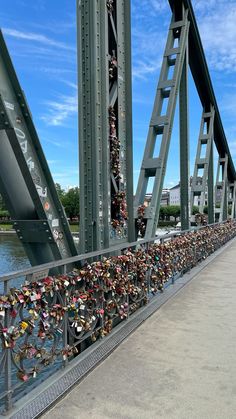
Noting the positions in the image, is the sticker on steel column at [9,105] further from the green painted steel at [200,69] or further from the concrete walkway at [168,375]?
the green painted steel at [200,69]

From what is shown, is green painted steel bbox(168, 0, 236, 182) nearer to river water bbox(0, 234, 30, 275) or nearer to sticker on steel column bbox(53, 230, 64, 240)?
river water bbox(0, 234, 30, 275)

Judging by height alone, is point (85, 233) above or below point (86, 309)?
above

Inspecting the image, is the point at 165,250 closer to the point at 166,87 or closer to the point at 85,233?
the point at 85,233

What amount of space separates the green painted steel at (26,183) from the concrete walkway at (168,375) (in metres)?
1.02

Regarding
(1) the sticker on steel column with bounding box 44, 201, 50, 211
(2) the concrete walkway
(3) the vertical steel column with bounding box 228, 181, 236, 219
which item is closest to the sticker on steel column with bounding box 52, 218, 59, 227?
(1) the sticker on steel column with bounding box 44, 201, 50, 211

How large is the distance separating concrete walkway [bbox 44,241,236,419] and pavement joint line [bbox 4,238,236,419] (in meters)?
0.05

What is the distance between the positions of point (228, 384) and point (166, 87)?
5.49 meters

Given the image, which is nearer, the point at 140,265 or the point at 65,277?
the point at 65,277

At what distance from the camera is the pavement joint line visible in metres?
2.37

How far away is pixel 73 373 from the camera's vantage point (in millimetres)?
2910

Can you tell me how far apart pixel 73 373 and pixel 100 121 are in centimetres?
224

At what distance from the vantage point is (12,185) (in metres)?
2.99

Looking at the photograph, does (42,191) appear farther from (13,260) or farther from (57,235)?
(13,260)

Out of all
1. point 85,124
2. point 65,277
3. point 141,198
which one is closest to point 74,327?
point 65,277
